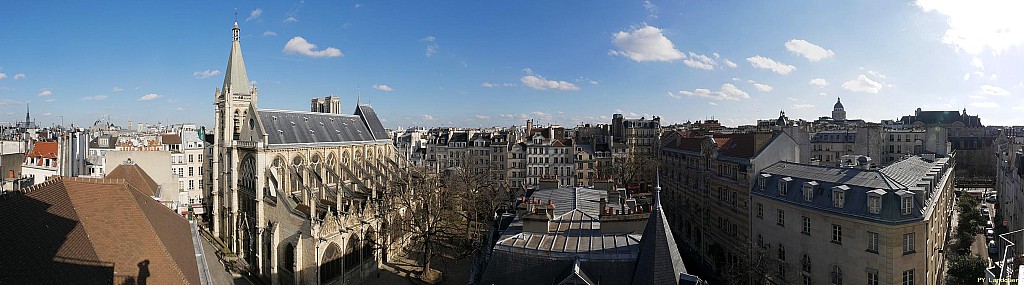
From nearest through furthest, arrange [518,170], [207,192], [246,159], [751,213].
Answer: [751,213] < [246,159] < [207,192] < [518,170]

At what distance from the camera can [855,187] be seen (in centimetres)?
2548

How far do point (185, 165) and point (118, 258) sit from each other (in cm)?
5666

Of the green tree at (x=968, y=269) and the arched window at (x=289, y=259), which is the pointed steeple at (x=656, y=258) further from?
the arched window at (x=289, y=259)

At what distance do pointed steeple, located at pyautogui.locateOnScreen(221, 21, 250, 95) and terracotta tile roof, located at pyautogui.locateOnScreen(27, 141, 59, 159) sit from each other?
19.8m

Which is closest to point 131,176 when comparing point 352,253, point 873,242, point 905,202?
point 352,253

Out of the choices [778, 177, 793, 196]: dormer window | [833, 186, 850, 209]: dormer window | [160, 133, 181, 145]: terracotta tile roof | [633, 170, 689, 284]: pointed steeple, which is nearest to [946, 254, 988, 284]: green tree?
[778, 177, 793, 196]: dormer window

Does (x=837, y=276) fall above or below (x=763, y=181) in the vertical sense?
below

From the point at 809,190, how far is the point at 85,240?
30.8 metres

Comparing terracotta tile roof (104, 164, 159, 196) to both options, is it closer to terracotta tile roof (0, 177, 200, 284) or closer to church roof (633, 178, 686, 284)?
terracotta tile roof (0, 177, 200, 284)

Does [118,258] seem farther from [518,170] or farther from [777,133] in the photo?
[518,170]

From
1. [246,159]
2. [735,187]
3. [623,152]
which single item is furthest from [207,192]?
[623,152]

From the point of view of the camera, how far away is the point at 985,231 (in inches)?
1795

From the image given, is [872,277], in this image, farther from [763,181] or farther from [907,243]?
[763,181]

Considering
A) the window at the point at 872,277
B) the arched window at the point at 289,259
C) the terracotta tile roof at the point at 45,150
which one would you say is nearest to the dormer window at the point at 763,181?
the window at the point at 872,277
